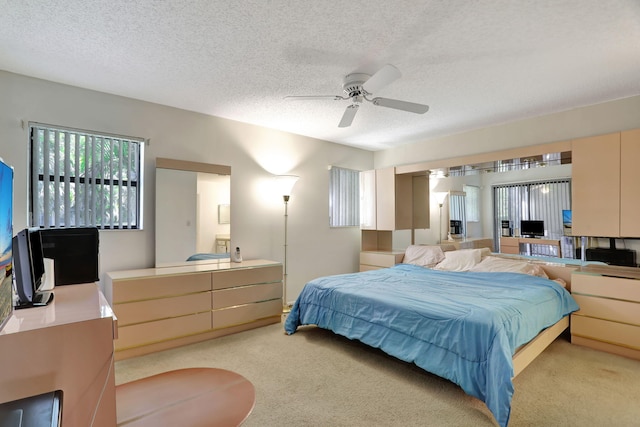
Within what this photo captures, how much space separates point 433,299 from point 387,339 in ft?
1.70

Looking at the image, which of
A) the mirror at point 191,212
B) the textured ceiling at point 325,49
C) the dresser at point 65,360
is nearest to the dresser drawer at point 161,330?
the mirror at point 191,212

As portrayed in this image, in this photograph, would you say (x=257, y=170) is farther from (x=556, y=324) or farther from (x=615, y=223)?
(x=615, y=223)

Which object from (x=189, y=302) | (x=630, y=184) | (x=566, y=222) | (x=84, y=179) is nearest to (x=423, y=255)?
(x=566, y=222)

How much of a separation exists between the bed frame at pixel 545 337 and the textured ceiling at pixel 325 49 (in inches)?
70.9

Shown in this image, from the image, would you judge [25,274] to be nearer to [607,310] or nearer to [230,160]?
[230,160]

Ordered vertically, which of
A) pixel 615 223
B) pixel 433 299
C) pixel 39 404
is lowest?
pixel 433 299

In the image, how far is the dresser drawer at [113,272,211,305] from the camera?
Answer: 2.89m

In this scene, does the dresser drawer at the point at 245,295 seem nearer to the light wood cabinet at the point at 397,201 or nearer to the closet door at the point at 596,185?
the light wood cabinet at the point at 397,201

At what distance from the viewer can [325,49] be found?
7.79ft

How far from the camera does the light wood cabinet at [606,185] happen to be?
10.2 feet

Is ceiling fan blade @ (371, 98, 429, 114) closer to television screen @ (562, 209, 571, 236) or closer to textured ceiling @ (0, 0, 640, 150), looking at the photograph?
textured ceiling @ (0, 0, 640, 150)

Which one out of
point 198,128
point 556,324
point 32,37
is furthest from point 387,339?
point 32,37

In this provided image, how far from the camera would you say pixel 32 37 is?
2.23 metres

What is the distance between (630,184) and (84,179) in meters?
5.26
